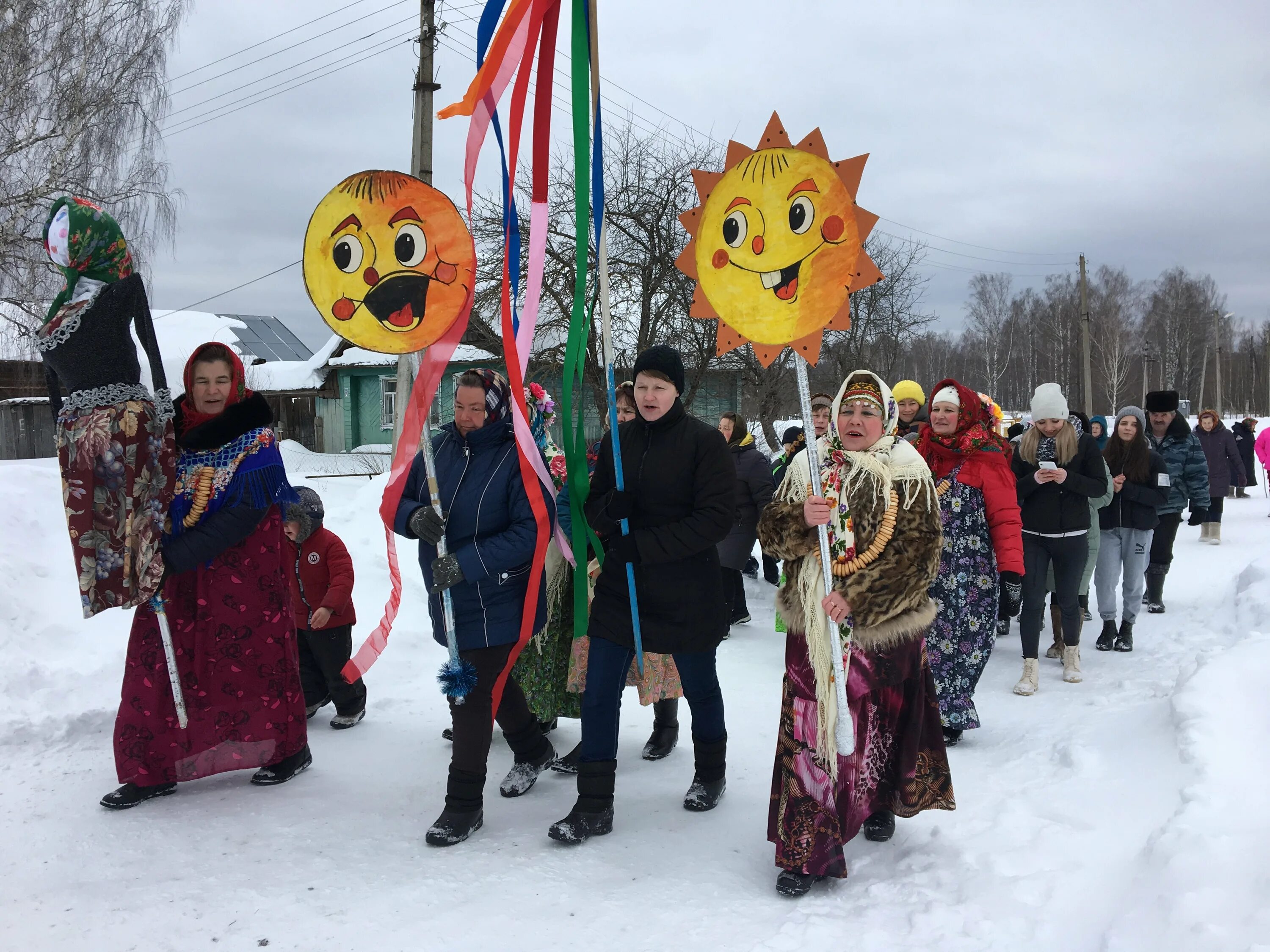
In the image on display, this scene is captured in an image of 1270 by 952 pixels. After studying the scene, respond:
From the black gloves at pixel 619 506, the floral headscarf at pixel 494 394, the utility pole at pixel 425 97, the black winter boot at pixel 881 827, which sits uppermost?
the utility pole at pixel 425 97

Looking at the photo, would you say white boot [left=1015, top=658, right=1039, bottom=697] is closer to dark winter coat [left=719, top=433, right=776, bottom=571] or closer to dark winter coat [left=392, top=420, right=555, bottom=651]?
dark winter coat [left=719, top=433, right=776, bottom=571]

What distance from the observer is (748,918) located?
2.79m

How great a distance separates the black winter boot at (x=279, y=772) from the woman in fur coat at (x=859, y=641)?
2.22 m

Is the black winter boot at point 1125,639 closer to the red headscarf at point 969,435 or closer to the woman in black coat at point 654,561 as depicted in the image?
the red headscarf at point 969,435

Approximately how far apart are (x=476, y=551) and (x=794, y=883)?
167 cm

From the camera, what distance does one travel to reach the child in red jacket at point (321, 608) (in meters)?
4.65

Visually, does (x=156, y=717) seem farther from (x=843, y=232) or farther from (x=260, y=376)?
(x=260, y=376)

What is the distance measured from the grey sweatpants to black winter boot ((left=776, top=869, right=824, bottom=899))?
4.79 m

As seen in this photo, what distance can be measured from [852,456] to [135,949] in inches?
114

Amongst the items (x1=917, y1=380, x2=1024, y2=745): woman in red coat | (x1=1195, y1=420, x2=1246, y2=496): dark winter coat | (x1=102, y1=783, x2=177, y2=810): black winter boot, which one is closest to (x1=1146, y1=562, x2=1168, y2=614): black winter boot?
(x1=917, y1=380, x2=1024, y2=745): woman in red coat

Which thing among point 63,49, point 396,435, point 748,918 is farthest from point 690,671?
point 63,49

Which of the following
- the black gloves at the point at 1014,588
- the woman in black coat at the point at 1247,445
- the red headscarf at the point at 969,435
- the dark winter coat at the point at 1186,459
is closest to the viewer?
the black gloves at the point at 1014,588

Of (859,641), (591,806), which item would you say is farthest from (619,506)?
(591,806)

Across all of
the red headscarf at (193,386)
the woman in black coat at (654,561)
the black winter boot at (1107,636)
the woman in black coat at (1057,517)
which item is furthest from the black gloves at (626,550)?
the black winter boot at (1107,636)
